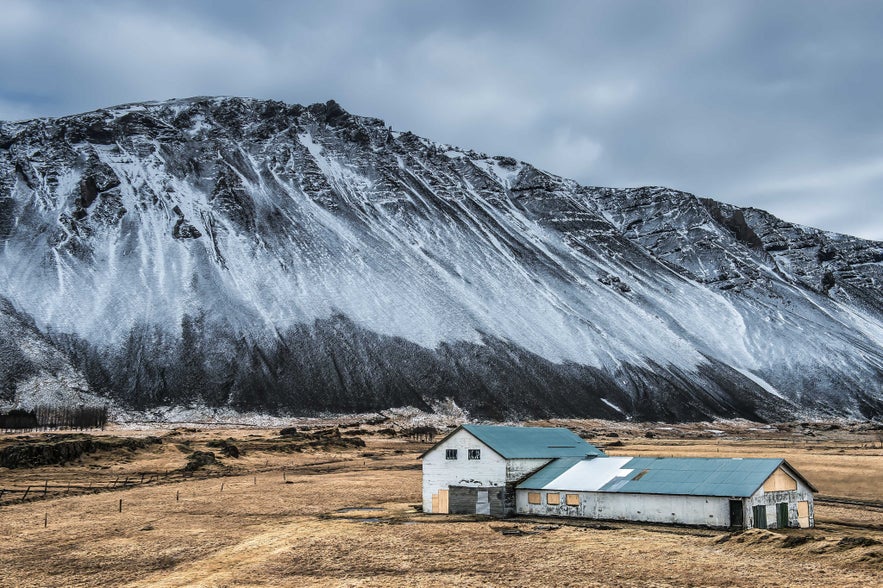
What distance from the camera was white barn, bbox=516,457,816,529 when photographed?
30.6 m

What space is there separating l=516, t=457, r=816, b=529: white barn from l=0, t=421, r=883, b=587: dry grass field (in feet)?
3.16

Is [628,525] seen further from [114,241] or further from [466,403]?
[114,241]

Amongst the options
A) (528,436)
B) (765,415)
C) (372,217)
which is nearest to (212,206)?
(372,217)

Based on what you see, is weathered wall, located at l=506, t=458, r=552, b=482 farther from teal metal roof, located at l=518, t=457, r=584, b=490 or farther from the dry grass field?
the dry grass field

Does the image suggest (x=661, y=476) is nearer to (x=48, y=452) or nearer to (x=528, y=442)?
(x=528, y=442)

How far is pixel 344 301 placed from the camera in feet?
452

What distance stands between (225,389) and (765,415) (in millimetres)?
90663

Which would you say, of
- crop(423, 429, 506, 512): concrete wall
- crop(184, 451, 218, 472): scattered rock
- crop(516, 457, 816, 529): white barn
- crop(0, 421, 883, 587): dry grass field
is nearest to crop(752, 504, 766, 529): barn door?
crop(516, 457, 816, 529): white barn

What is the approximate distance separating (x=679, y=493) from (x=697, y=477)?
6.45ft

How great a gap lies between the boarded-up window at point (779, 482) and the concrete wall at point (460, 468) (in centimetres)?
1168

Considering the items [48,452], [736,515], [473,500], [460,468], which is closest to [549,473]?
[473,500]

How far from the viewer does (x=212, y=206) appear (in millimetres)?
162625

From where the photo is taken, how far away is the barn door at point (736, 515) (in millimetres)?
30016

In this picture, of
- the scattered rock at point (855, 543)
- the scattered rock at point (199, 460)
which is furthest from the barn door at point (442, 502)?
the scattered rock at point (199, 460)
